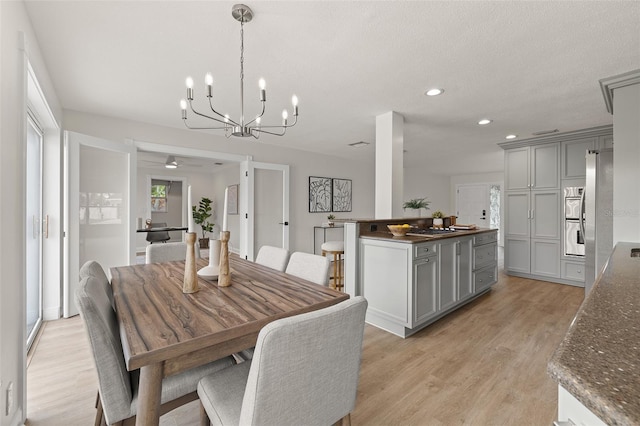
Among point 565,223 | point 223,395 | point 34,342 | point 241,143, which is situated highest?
point 241,143

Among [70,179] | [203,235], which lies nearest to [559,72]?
[70,179]

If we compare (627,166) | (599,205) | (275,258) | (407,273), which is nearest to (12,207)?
(275,258)

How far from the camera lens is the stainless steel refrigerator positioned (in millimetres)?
2887

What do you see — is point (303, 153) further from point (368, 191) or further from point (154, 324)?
point (154, 324)

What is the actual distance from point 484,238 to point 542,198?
1779mm

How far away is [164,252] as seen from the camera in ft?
8.64

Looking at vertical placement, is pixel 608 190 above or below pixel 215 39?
below

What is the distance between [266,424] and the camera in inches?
31.7

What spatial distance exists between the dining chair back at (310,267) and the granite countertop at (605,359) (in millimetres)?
1232

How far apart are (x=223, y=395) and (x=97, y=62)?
102 inches

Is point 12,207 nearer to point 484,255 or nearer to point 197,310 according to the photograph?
point 197,310

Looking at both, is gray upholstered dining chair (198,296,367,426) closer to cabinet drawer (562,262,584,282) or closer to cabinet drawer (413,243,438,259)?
cabinet drawer (413,243,438,259)

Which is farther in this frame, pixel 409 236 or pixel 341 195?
pixel 341 195

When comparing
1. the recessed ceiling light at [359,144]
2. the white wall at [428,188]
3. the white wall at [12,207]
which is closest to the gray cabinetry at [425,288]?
the white wall at [12,207]
